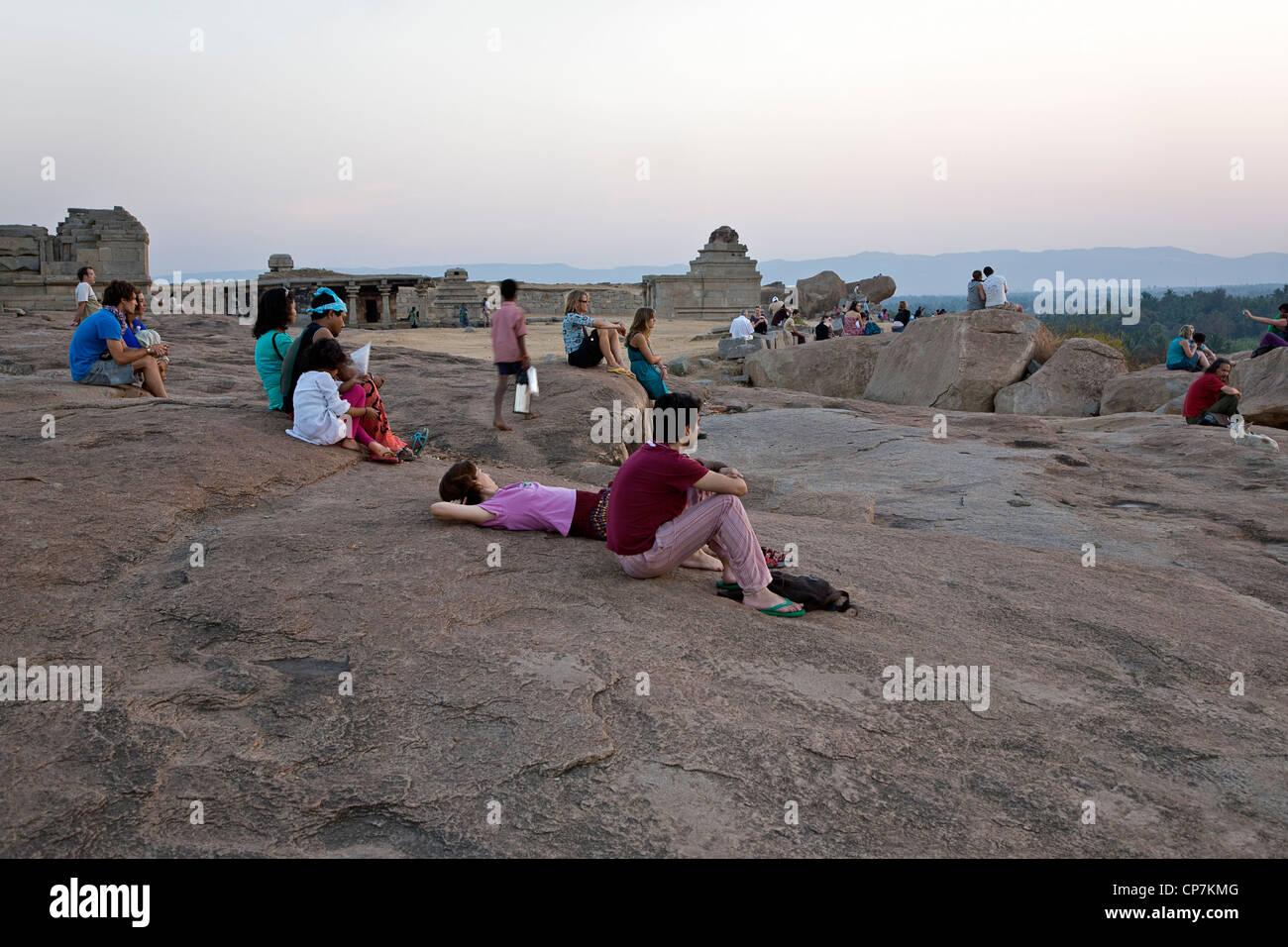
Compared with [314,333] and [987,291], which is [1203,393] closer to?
[987,291]

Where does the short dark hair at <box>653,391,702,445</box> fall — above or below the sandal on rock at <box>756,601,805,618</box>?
above

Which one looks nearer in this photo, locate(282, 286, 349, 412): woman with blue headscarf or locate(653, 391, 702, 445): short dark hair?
locate(653, 391, 702, 445): short dark hair

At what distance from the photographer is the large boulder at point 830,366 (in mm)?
15117

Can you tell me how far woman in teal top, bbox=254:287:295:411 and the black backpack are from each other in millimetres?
3862

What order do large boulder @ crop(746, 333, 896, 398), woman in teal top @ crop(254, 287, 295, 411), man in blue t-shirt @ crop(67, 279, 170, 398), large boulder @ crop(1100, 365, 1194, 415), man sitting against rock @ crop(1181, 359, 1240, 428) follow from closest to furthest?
woman in teal top @ crop(254, 287, 295, 411), man in blue t-shirt @ crop(67, 279, 170, 398), man sitting against rock @ crop(1181, 359, 1240, 428), large boulder @ crop(1100, 365, 1194, 415), large boulder @ crop(746, 333, 896, 398)

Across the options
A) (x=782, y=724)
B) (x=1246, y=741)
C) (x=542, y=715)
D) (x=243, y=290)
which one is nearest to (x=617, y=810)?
(x=542, y=715)

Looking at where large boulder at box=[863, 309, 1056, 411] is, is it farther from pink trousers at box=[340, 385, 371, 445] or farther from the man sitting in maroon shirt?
the man sitting in maroon shirt

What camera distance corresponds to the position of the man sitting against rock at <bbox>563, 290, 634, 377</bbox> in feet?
31.6

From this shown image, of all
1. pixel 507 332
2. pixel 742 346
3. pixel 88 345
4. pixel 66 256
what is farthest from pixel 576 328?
pixel 66 256

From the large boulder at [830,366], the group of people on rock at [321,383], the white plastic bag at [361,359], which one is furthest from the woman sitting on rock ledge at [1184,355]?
the white plastic bag at [361,359]

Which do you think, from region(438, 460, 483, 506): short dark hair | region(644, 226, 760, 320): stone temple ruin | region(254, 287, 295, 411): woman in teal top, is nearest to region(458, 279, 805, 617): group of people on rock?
region(438, 460, 483, 506): short dark hair

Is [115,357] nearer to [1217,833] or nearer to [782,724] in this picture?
[782,724]

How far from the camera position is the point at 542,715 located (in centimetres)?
278

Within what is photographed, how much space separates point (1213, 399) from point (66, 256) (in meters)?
23.5
